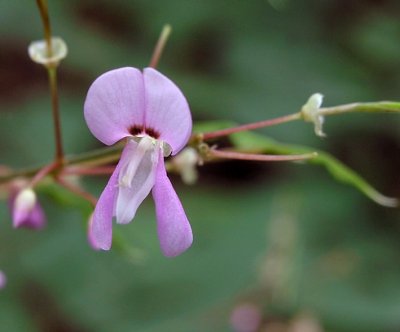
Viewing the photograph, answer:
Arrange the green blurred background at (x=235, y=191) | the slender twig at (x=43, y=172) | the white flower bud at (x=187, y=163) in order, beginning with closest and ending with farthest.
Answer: the slender twig at (x=43, y=172)
the white flower bud at (x=187, y=163)
the green blurred background at (x=235, y=191)

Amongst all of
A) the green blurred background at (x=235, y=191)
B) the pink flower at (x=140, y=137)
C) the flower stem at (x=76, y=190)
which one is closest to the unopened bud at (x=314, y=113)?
the pink flower at (x=140, y=137)

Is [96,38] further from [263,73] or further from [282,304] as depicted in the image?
[282,304]

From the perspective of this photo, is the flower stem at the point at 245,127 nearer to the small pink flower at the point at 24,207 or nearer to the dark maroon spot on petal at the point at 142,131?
the dark maroon spot on petal at the point at 142,131


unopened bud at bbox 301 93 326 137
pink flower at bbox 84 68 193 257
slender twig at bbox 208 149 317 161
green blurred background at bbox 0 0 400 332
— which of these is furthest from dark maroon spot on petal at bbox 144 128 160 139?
green blurred background at bbox 0 0 400 332

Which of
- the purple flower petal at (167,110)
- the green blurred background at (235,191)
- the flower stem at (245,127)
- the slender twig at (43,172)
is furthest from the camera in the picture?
the green blurred background at (235,191)

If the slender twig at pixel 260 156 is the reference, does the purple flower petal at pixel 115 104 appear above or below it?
above

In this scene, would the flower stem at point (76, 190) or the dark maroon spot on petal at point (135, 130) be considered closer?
the dark maroon spot on petal at point (135, 130)

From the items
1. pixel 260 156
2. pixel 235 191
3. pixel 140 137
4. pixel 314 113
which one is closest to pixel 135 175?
pixel 140 137
